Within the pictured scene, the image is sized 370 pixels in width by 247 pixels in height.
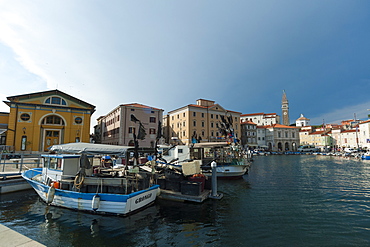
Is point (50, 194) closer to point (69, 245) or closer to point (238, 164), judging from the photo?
point (69, 245)

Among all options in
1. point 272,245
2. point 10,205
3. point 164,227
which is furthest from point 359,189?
point 10,205

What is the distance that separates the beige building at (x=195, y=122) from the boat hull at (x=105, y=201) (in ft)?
137

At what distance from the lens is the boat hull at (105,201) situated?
9.27m

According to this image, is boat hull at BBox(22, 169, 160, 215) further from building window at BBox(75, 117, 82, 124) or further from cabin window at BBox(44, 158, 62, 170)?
building window at BBox(75, 117, 82, 124)

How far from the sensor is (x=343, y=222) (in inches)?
367

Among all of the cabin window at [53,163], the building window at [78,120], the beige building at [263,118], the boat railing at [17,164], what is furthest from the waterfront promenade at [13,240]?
the beige building at [263,118]

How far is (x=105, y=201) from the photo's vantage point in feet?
30.9

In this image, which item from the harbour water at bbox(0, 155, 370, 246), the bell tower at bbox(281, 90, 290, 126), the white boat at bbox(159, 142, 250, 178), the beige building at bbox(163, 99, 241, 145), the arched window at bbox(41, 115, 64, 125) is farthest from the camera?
the bell tower at bbox(281, 90, 290, 126)

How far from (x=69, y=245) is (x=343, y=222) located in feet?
39.3

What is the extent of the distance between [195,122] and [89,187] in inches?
1811

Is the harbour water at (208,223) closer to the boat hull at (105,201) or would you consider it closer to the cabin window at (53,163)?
the boat hull at (105,201)

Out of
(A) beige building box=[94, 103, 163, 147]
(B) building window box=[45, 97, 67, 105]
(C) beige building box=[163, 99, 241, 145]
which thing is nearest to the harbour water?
(B) building window box=[45, 97, 67, 105]

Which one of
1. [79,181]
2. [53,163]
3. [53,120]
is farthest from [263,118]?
[79,181]

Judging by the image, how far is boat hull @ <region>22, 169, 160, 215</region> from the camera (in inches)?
365
